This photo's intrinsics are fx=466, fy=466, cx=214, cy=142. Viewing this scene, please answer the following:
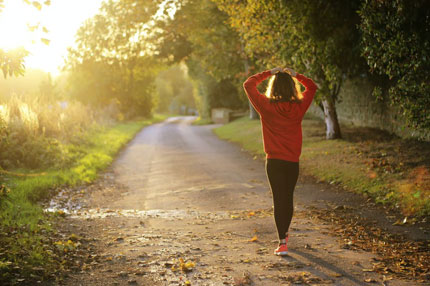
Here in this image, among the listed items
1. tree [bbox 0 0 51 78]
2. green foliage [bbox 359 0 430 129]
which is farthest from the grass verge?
tree [bbox 0 0 51 78]

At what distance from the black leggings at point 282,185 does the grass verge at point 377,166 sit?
3.07 m

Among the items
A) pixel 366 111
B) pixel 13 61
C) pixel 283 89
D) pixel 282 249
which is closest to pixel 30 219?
pixel 13 61

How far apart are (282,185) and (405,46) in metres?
5.29

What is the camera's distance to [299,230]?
6930mm

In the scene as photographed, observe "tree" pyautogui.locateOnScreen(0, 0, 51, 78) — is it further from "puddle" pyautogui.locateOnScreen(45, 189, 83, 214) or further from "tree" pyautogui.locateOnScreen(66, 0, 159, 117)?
"tree" pyautogui.locateOnScreen(66, 0, 159, 117)

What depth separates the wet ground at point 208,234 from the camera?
501cm

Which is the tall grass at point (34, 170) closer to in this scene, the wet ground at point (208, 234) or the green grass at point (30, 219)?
the green grass at point (30, 219)

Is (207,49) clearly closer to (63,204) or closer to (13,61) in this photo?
(63,204)

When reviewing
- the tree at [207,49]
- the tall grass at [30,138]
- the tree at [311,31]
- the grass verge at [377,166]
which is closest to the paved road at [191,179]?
the grass verge at [377,166]

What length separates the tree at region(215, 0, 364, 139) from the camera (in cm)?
1434

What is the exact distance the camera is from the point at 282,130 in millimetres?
5641

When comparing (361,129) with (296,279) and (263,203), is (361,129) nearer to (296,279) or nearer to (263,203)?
(263,203)

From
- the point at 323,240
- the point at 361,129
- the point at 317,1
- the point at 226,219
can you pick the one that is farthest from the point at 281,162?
the point at 361,129

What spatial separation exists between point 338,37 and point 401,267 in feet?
36.8
